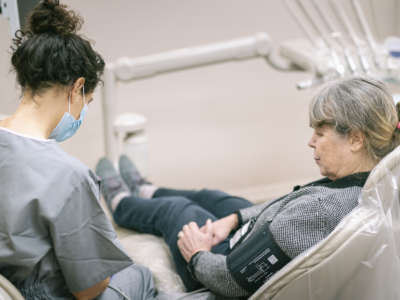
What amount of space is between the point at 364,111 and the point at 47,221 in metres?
0.70

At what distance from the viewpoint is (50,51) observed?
99 cm

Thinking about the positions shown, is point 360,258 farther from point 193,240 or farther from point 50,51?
point 50,51

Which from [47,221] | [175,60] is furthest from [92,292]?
[175,60]

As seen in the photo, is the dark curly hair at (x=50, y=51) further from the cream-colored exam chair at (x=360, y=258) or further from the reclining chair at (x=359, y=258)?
the cream-colored exam chair at (x=360, y=258)

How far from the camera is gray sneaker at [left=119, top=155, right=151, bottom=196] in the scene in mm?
1944

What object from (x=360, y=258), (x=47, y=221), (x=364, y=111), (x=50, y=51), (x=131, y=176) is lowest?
(x=131, y=176)

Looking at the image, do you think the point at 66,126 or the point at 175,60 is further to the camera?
the point at 175,60

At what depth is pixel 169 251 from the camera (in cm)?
151

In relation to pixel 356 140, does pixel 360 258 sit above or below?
below

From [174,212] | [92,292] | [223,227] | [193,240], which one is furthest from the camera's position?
[174,212]

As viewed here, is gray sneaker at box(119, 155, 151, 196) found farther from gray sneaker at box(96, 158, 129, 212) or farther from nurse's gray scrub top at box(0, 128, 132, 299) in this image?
nurse's gray scrub top at box(0, 128, 132, 299)

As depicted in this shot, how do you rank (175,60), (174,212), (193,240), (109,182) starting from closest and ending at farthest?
(193,240)
(174,212)
(175,60)
(109,182)

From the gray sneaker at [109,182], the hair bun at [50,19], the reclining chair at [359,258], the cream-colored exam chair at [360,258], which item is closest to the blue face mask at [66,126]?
the hair bun at [50,19]

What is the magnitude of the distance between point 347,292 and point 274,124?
2.04 meters
